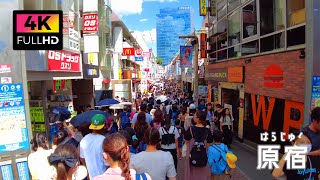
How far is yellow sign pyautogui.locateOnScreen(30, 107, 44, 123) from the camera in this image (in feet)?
32.9

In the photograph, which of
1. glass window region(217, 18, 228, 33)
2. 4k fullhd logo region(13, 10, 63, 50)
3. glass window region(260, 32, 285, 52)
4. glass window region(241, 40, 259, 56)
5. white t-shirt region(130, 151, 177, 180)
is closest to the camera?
white t-shirt region(130, 151, 177, 180)

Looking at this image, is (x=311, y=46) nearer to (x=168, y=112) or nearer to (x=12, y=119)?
(x=12, y=119)

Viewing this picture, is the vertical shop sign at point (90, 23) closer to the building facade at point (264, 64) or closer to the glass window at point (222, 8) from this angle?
the building facade at point (264, 64)

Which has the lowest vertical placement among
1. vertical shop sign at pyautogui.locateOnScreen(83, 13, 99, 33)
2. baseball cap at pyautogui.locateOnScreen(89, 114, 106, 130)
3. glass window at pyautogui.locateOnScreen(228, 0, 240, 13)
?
baseball cap at pyautogui.locateOnScreen(89, 114, 106, 130)

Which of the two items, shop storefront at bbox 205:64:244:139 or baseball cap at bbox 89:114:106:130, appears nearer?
baseball cap at bbox 89:114:106:130

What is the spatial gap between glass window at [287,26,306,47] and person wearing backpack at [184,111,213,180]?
15.1 ft

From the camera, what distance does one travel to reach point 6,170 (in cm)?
693

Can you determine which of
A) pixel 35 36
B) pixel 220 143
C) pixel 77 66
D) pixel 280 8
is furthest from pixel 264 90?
pixel 35 36

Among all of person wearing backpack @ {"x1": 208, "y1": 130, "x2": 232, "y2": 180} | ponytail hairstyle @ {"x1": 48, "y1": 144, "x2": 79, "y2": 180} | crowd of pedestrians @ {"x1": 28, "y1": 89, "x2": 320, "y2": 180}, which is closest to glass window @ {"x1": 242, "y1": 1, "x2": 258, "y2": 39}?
crowd of pedestrians @ {"x1": 28, "y1": 89, "x2": 320, "y2": 180}

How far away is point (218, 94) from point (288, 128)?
9.49 meters

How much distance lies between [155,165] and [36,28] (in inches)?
160

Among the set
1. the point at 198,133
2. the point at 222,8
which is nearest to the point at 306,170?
the point at 198,133

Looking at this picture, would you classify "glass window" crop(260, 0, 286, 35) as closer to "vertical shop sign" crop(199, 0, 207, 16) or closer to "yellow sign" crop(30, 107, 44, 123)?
"yellow sign" crop(30, 107, 44, 123)

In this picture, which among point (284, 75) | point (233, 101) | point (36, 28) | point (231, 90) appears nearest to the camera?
point (36, 28)
